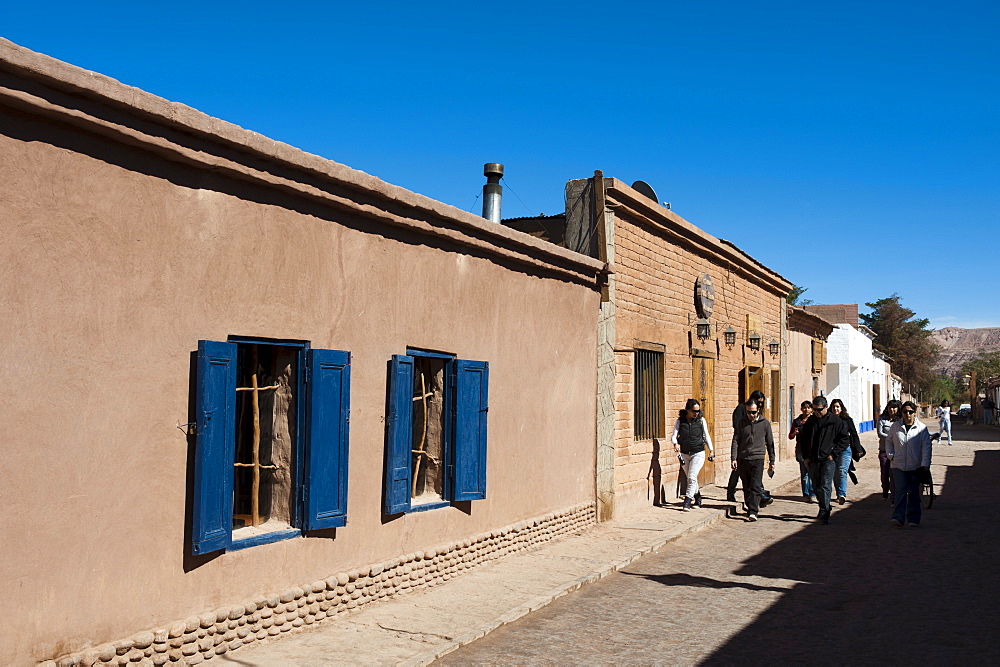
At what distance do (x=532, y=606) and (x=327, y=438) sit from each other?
86.8 inches

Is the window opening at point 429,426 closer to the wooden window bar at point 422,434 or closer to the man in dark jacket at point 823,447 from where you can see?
the wooden window bar at point 422,434

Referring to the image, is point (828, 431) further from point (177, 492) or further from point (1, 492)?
point (1, 492)

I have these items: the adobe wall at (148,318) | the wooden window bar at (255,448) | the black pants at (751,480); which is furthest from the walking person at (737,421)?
the wooden window bar at (255,448)

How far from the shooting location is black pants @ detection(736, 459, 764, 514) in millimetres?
13227

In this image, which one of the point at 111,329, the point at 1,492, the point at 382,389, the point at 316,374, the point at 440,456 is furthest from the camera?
the point at 440,456

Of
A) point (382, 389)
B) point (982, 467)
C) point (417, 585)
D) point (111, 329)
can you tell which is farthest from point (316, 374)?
point (982, 467)

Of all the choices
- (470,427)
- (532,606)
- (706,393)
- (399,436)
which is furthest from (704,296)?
(532,606)

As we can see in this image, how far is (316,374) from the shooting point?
6.82 meters

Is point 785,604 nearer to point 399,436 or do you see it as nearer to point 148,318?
point 399,436

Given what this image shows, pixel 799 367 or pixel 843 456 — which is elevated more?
pixel 799 367

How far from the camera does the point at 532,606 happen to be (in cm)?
759

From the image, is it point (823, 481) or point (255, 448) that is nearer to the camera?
point (255, 448)

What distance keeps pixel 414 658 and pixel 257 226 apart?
3.05 m

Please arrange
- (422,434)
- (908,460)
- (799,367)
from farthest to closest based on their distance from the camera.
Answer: (799,367) → (908,460) → (422,434)
